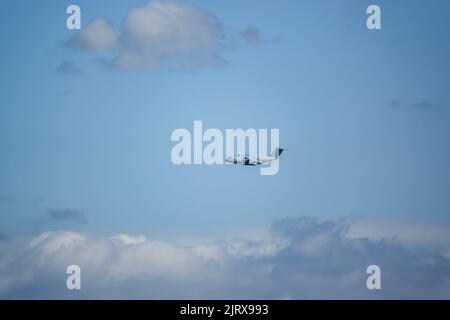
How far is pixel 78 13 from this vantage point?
11506cm
